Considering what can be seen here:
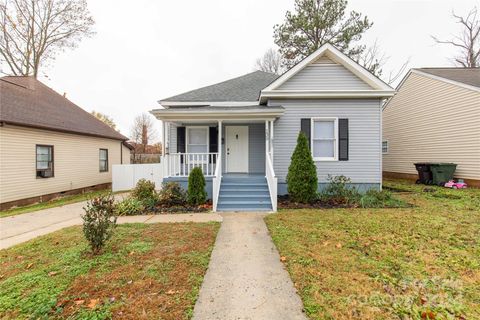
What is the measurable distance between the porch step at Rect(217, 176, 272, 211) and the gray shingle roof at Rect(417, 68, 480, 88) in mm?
11112

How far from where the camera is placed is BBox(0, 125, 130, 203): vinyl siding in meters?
8.93

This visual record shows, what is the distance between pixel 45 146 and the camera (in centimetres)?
1057

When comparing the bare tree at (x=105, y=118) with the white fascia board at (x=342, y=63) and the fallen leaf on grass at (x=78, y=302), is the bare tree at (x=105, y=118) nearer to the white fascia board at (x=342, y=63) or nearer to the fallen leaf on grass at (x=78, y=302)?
the white fascia board at (x=342, y=63)

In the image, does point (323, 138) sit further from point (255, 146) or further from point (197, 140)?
point (197, 140)

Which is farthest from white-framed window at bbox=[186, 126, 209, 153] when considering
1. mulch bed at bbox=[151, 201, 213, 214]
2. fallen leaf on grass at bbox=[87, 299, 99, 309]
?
fallen leaf on grass at bbox=[87, 299, 99, 309]

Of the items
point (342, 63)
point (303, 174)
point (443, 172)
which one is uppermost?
point (342, 63)

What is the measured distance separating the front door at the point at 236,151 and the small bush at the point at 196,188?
265 cm

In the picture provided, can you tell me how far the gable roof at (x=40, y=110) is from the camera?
383 inches

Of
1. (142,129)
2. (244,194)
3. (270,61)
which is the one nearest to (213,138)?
(244,194)

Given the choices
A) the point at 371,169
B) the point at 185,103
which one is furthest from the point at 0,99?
the point at 371,169

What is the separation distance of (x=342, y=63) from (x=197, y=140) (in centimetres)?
667

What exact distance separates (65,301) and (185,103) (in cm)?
856

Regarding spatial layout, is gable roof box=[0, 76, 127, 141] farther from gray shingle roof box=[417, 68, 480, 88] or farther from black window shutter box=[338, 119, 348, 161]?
gray shingle roof box=[417, 68, 480, 88]

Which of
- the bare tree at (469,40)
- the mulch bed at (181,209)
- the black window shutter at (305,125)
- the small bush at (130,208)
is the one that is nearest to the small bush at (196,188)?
the mulch bed at (181,209)
